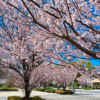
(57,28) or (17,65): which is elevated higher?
(57,28)

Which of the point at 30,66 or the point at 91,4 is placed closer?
the point at 91,4

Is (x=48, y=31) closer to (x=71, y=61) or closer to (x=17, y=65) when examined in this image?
(x=71, y=61)

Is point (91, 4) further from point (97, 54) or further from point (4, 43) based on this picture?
point (4, 43)

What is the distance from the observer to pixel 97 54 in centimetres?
269

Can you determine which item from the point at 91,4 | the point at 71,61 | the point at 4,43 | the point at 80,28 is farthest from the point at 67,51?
the point at 4,43

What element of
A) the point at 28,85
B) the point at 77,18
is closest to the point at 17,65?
the point at 28,85

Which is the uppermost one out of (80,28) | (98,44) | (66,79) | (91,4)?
(91,4)

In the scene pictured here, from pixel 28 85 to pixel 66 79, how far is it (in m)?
11.6

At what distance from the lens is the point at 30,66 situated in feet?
Answer: 28.9

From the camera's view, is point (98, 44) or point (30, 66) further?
point (30, 66)

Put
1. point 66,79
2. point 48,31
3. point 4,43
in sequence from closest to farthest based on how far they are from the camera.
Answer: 1. point 48,31
2. point 4,43
3. point 66,79

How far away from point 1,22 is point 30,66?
117 inches

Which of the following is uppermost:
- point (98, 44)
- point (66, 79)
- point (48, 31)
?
point (48, 31)

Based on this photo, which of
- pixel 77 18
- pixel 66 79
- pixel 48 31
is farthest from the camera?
pixel 66 79
